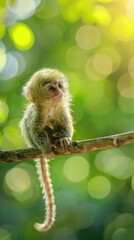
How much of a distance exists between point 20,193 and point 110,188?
5.87ft

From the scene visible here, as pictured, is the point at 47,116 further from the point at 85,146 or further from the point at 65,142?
the point at 85,146

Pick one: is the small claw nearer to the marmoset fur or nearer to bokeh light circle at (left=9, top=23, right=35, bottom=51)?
the marmoset fur

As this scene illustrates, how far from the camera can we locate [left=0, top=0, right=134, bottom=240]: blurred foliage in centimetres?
998

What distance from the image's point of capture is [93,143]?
3492mm

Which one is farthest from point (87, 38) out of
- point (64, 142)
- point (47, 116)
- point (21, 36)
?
point (21, 36)

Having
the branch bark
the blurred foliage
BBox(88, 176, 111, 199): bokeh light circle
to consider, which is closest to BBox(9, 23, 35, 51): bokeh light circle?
the branch bark

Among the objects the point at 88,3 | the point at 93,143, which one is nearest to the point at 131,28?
the point at 88,3

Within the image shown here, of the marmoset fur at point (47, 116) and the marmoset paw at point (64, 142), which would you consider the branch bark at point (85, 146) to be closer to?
the marmoset paw at point (64, 142)

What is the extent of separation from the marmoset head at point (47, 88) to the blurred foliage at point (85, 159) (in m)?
4.39

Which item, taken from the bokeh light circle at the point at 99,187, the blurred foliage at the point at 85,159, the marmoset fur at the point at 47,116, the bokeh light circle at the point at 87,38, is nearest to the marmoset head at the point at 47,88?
the marmoset fur at the point at 47,116

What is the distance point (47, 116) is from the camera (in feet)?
14.8

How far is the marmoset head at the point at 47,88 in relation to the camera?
4.44 meters

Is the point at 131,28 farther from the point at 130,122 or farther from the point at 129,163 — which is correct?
the point at 129,163

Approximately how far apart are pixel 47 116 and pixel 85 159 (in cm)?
684
